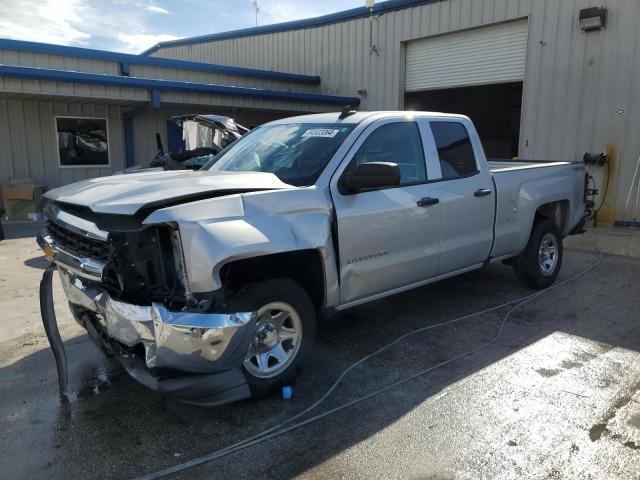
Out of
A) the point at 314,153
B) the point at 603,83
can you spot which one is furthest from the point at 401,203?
the point at 603,83

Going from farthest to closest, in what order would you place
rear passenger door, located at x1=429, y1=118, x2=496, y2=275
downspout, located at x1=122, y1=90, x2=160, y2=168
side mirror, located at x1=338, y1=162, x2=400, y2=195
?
downspout, located at x1=122, y1=90, x2=160, y2=168
rear passenger door, located at x1=429, y1=118, x2=496, y2=275
side mirror, located at x1=338, y1=162, x2=400, y2=195

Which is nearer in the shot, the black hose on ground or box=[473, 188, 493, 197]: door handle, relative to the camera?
the black hose on ground

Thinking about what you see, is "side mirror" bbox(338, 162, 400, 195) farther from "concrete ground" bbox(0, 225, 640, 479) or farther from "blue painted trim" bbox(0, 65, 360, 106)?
"blue painted trim" bbox(0, 65, 360, 106)

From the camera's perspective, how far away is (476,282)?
6742 mm

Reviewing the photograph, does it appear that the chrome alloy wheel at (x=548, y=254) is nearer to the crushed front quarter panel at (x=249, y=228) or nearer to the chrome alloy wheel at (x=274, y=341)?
the crushed front quarter panel at (x=249, y=228)

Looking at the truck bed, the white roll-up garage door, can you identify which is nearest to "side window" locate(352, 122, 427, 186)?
the truck bed

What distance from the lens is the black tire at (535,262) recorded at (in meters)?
6.19

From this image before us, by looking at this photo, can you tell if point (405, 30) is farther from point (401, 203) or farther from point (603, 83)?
point (401, 203)

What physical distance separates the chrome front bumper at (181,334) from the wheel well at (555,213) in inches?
173

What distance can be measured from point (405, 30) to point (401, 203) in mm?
11975

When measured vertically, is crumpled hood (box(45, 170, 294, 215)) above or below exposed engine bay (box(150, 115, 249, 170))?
below

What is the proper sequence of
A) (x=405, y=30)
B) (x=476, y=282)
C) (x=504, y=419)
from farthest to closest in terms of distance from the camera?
1. (x=405, y=30)
2. (x=476, y=282)
3. (x=504, y=419)

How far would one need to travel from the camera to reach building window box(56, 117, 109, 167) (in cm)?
1369

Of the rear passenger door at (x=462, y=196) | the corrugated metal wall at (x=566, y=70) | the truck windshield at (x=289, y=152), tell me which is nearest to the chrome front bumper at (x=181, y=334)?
the truck windshield at (x=289, y=152)
